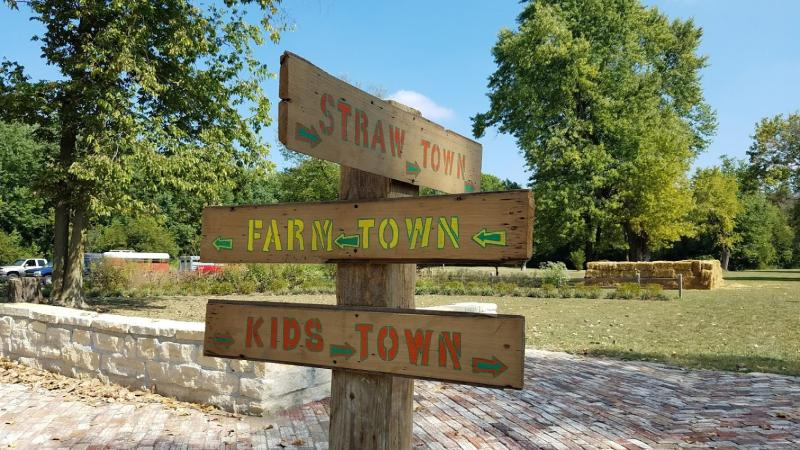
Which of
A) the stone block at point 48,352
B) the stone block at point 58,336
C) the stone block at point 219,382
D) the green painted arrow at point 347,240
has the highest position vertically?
the green painted arrow at point 347,240

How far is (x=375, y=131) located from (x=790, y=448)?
4071 mm

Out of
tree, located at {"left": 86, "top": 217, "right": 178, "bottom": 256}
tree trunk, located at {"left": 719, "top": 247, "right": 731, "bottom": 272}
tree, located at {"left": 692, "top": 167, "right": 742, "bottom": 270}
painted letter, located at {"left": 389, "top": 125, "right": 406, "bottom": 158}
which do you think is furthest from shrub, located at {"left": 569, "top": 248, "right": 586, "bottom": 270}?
painted letter, located at {"left": 389, "top": 125, "right": 406, "bottom": 158}

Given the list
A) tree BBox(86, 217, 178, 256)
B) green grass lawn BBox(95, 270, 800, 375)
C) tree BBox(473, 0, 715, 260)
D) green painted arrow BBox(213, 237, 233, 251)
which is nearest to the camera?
green painted arrow BBox(213, 237, 233, 251)

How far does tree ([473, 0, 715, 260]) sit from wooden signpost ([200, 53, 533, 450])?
24224mm

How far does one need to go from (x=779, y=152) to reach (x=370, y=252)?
39.4 metres

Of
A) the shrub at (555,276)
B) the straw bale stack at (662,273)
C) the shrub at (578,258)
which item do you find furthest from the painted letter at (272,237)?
the shrub at (578,258)

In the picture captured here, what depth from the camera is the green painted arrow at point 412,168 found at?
8.91 ft

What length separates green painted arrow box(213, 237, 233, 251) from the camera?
277cm

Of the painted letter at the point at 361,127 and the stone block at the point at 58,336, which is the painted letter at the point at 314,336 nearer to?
the painted letter at the point at 361,127

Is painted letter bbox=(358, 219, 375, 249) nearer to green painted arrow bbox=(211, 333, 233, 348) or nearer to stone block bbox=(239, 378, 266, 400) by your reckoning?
green painted arrow bbox=(211, 333, 233, 348)

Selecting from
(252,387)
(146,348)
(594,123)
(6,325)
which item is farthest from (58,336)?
(594,123)

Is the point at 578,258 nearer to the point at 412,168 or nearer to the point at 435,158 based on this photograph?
the point at 435,158

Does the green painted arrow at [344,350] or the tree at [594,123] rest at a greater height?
the tree at [594,123]

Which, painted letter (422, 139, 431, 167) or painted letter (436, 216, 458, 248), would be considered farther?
painted letter (422, 139, 431, 167)
